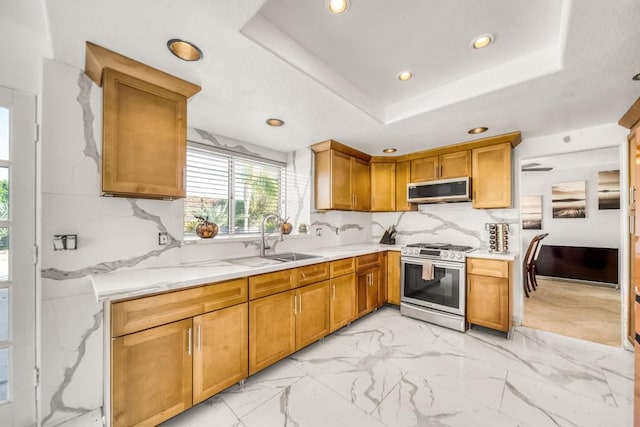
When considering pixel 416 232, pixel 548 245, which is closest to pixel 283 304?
pixel 416 232

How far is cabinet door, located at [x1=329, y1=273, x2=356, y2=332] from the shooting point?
9.03ft

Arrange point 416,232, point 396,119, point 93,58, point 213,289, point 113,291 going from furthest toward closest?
point 416,232 < point 396,119 < point 213,289 < point 93,58 < point 113,291

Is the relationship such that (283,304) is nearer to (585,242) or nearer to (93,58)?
(93,58)

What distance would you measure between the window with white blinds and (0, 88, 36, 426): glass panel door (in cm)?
112

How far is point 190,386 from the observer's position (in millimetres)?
1670

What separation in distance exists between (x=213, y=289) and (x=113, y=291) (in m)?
0.54

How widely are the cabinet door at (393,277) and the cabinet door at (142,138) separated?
2693 mm

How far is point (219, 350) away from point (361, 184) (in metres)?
2.72

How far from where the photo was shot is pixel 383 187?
3914mm

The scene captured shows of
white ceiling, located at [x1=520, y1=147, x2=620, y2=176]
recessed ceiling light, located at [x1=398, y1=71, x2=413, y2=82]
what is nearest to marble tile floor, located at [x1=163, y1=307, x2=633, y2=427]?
recessed ceiling light, located at [x1=398, y1=71, x2=413, y2=82]

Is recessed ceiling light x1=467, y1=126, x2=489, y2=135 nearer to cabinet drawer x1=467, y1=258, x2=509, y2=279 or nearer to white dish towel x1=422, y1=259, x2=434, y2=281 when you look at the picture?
cabinet drawer x1=467, y1=258, x2=509, y2=279

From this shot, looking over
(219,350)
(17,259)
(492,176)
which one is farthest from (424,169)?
(17,259)

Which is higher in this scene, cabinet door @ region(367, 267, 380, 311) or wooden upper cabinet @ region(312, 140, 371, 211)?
wooden upper cabinet @ region(312, 140, 371, 211)

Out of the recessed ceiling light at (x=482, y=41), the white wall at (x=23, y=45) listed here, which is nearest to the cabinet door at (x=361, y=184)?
the recessed ceiling light at (x=482, y=41)
